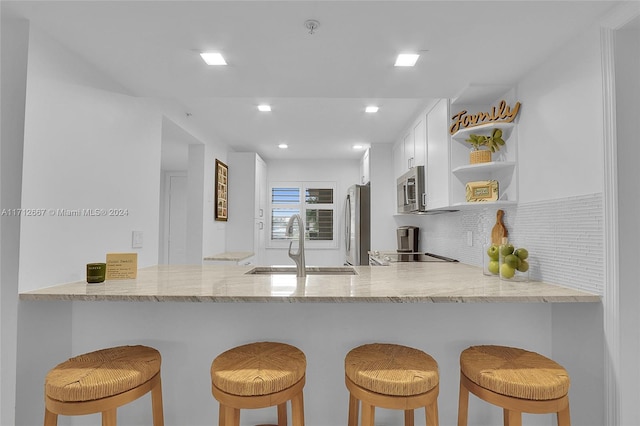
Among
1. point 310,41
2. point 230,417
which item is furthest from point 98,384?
point 310,41

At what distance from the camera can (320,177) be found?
216 inches

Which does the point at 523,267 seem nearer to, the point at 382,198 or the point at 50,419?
the point at 50,419

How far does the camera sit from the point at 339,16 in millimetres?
1374

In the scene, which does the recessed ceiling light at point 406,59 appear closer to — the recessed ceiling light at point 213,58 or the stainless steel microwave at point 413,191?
the recessed ceiling light at point 213,58

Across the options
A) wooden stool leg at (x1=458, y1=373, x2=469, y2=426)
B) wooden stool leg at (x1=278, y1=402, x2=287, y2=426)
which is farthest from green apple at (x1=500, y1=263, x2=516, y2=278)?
wooden stool leg at (x1=278, y1=402, x2=287, y2=426)

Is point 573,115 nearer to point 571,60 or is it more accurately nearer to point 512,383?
point 571,60

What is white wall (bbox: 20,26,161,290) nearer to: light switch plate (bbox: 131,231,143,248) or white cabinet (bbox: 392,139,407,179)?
light switch plate (bbox: 131,231,143,248)

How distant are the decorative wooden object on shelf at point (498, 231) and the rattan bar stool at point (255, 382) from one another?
149 cm

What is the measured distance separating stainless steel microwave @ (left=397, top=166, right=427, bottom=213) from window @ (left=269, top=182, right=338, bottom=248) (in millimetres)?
2123

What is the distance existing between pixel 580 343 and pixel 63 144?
2.61 meters

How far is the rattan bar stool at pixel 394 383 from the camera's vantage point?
1155 mm

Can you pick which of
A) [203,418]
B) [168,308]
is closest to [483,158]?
[168,308]

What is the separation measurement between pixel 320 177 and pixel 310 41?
3.92 m

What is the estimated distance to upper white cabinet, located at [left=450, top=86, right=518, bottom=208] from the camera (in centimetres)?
201
